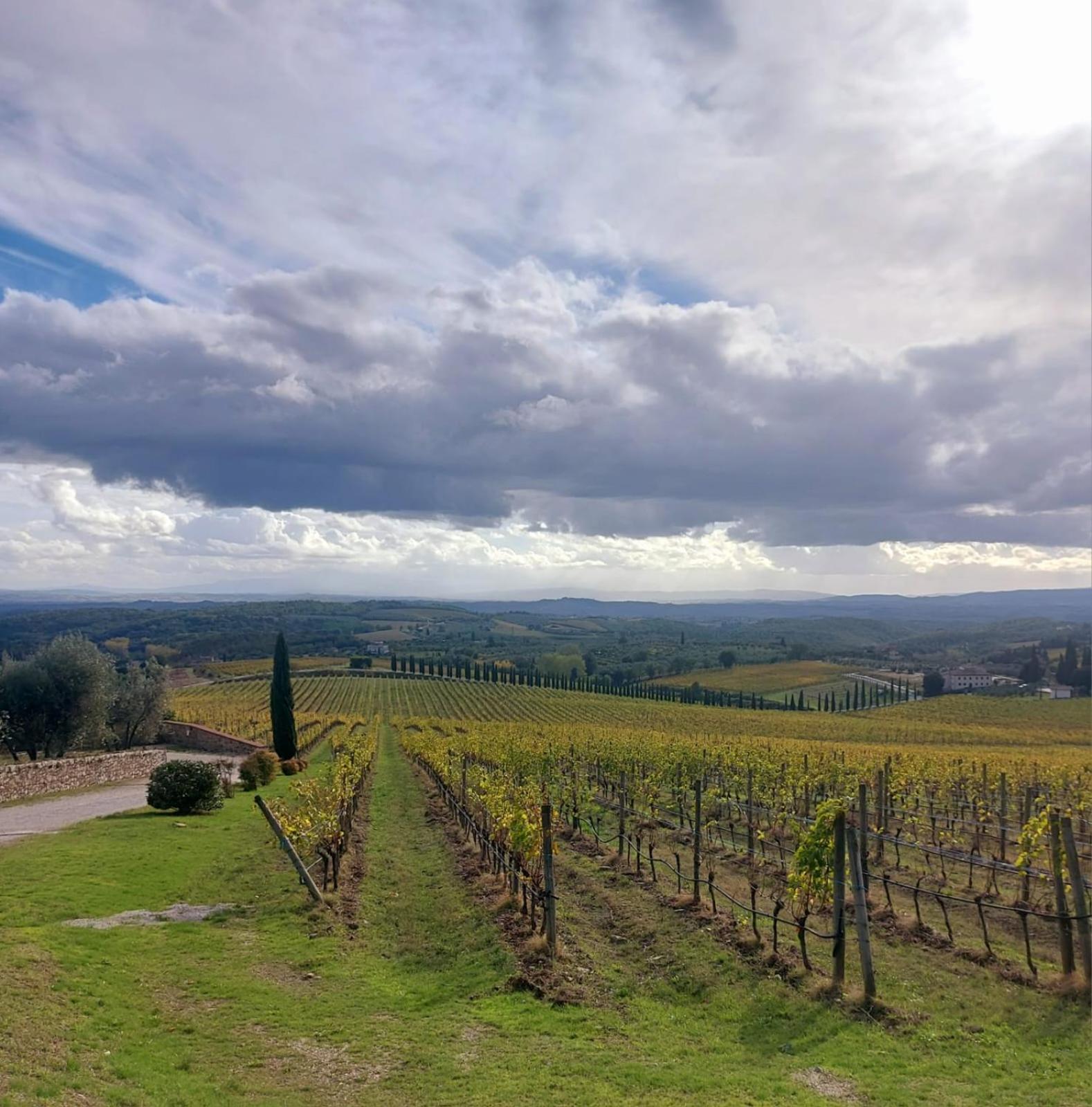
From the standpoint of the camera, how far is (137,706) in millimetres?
51500

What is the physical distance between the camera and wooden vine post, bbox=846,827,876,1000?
35.6 feet

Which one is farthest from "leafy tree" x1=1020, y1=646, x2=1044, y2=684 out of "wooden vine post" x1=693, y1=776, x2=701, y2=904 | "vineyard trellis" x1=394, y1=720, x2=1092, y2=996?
"wooden vine post" x1=693, y1=776, x2=701, y2=904

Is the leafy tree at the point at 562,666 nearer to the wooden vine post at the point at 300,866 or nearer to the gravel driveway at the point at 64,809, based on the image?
the gravel driveway at the point at 64,809

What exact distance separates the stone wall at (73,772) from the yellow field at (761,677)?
300 ft

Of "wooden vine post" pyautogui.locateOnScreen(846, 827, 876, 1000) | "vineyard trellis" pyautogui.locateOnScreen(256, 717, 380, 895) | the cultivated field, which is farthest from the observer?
"vineyard trellis" pyautogui.locateOnScreen(256, 717, 380, 895)

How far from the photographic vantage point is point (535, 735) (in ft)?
146

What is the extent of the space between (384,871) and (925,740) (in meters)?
54.0

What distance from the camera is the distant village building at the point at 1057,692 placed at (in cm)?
11438

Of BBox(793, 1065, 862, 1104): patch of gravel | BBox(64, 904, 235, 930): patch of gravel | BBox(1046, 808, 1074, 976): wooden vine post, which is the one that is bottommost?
BBox(64, 904, 235, 930): patch of gravel

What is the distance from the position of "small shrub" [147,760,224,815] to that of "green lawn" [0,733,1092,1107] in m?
10.5

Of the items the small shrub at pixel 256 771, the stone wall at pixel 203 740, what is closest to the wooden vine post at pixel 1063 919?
the small shrub at pixel 256 771

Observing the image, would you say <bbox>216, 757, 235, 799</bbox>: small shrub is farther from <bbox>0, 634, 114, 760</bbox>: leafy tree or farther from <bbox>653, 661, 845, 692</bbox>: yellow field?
<bbox>653, 661, 845, 692</bbox>: yellow field

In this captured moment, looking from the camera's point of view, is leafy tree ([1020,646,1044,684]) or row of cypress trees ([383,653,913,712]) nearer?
row of cypress trees ([383,653,913,712])

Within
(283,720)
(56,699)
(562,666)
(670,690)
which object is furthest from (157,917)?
(562,666)
